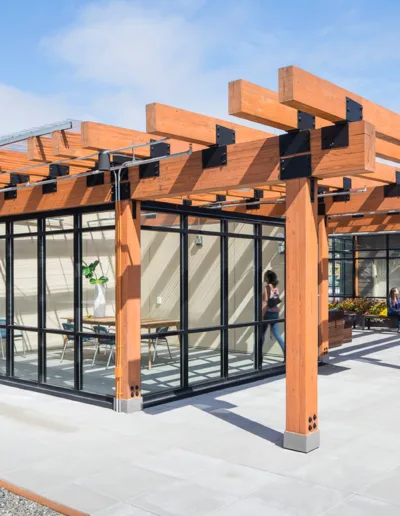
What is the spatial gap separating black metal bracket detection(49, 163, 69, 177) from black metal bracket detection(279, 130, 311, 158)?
328cm

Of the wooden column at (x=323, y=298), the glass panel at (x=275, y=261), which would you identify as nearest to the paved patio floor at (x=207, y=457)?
the glass panel at (x=275, y=261)

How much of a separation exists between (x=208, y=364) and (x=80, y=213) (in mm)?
2948

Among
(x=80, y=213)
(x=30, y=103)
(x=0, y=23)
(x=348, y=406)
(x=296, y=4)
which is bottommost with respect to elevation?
(x=348, y=406)

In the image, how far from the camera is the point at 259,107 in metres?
5.14

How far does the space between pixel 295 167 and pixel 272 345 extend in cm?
473

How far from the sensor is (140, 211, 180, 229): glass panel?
7.76 meters

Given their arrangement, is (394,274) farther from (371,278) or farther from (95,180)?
(95,180)

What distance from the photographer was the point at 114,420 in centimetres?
686

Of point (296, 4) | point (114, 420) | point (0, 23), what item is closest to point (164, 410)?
point (114, 420)

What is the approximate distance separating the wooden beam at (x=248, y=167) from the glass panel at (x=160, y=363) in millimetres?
2050

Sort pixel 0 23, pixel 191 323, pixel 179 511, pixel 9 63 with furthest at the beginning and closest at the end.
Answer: pixel 9 63 < pixel 0 23 < pixel 191 323 < pixel 179 511

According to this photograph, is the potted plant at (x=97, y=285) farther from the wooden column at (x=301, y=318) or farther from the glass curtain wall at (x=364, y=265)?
the glass curtain wall at (x=364, y=265)

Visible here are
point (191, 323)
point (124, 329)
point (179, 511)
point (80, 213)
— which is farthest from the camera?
point (191, 323)

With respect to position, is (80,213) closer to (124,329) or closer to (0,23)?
(124,329)
